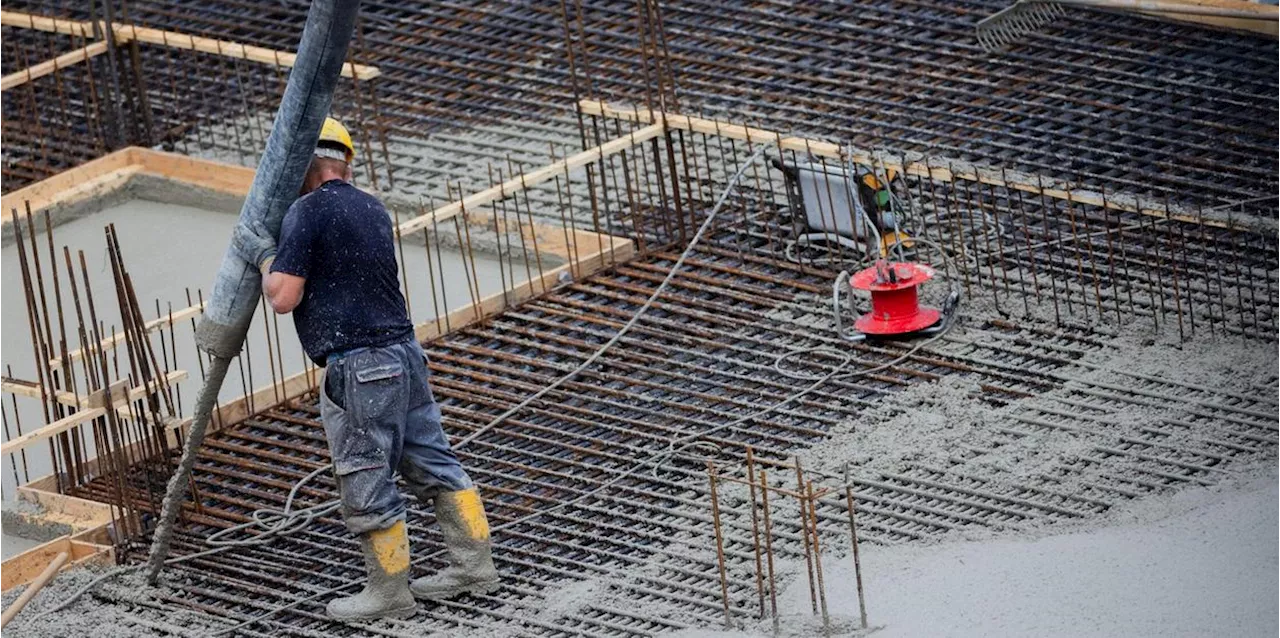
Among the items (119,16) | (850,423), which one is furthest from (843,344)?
(119,16)

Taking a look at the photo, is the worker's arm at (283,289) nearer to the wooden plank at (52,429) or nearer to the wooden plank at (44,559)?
the wooden plank at (44,559)

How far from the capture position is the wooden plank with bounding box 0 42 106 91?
14047mm

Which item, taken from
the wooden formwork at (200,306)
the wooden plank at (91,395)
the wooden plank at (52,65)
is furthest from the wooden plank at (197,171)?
the wooden plank at (91,395)

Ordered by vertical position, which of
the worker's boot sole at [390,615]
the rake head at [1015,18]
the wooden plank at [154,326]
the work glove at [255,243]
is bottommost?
the worker's boot sole at [390,615]

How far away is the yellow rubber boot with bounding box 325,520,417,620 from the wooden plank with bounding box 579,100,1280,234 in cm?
335

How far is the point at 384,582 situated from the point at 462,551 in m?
0.30

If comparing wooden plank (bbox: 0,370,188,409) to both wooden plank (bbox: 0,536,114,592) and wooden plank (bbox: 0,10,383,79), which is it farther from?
wooden plank (bbox: 0,10,383,79)

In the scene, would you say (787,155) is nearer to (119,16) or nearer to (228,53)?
(228,53)

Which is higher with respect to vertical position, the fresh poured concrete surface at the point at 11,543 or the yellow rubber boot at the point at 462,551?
the yellow rubber boot at the point at 462,551

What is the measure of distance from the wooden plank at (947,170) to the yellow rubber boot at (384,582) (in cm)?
335

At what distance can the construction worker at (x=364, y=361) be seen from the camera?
8922 millimetres

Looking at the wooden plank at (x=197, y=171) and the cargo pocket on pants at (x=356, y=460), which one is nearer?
the cargo pocket on pants at (x=356, y=460)

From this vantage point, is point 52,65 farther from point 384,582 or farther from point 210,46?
point 384,582

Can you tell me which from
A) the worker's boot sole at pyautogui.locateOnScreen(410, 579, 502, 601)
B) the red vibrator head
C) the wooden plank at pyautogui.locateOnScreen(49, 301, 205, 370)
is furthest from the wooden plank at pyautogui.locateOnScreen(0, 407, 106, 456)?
the red vibrator head
